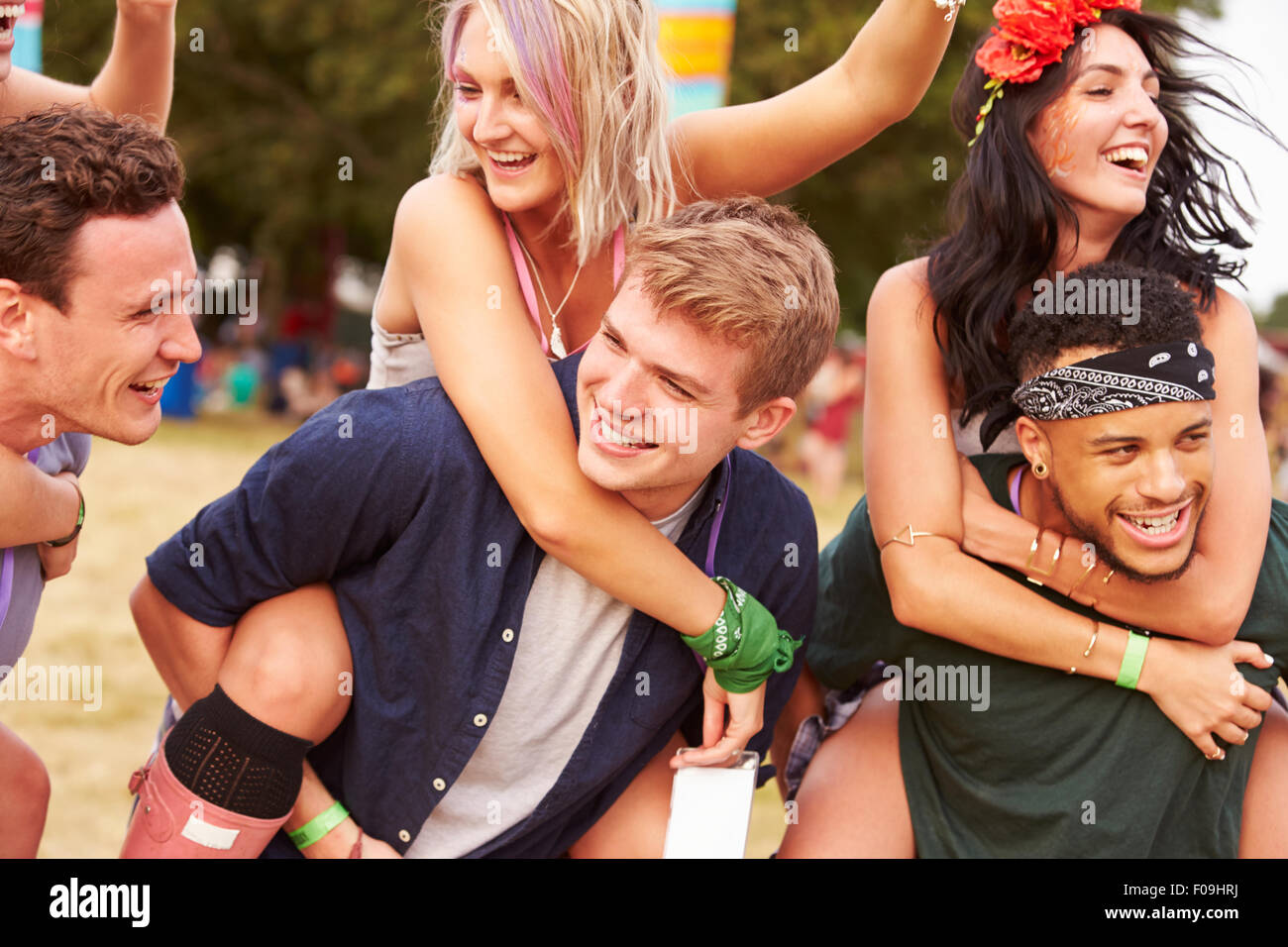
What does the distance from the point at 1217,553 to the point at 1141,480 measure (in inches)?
11.5

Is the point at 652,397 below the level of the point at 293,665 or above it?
above

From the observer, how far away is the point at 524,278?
298cm

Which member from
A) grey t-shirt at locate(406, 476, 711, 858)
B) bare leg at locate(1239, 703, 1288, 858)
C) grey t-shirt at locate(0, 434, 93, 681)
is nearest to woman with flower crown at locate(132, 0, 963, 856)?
grey t-shirt at locate(406, 476, 711, 858)

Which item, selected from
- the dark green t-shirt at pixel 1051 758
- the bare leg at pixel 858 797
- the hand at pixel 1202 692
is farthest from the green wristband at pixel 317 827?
the hand at pixel 1202 692

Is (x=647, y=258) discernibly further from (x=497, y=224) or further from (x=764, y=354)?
(x=497, y=224)

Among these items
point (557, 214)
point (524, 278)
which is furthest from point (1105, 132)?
point (524, 278)

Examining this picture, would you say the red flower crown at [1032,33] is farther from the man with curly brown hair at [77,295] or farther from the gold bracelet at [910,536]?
the man with curly brown hair at [77,295]

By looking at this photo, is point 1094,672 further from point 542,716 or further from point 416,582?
point 416,582

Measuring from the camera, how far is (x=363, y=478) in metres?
2.52

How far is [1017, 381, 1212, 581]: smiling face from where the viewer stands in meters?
2.69

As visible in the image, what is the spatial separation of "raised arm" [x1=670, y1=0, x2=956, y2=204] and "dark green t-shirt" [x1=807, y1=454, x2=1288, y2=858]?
2.87 feet

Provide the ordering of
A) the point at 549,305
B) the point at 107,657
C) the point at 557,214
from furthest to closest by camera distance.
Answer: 1. the point at 107,657
2. the point at 549,305
3. the point at 557,214

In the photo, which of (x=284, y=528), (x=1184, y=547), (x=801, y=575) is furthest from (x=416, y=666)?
(x=1184, y=547)

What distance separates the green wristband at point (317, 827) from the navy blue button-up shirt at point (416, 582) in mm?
49
